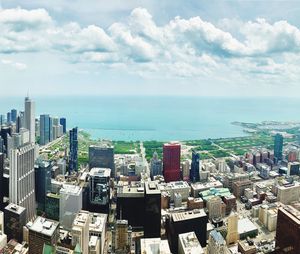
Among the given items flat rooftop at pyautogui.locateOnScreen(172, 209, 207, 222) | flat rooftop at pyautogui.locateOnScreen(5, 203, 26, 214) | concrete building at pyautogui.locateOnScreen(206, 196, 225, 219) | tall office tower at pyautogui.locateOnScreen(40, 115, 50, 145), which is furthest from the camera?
tall office tower at pyautogui.locateOnScreen(40, 115, 50, 145)

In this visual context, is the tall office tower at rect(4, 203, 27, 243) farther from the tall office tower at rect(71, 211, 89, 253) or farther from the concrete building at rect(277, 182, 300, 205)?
the concrete building at rect(277, 182, 300, 205)

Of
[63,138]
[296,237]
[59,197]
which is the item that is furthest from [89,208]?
[63,138]

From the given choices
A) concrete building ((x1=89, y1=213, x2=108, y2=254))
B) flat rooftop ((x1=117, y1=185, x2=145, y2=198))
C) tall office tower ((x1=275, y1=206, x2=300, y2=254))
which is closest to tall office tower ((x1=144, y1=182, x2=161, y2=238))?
flat rooftop ((x1=117, y1=185, x2=145, y2=198))

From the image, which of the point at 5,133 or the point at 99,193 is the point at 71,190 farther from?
the point at 5,133

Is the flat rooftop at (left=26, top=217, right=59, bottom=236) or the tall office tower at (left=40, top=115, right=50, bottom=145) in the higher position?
the tall office tower at (left=40, top=115, right=50, bottom=145)

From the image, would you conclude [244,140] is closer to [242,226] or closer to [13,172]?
[242,226]

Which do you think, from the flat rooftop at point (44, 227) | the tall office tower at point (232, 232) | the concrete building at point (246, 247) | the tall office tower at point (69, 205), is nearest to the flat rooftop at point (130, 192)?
the tall office tower at point (69, 205)

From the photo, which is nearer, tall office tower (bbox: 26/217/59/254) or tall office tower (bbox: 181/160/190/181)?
tall office tower (bbox: 26/217/59/254)
